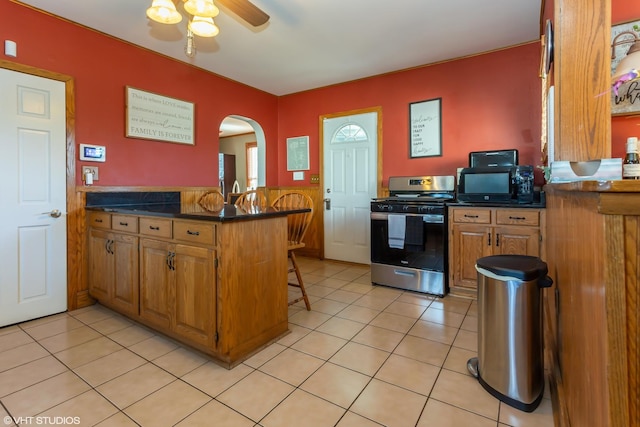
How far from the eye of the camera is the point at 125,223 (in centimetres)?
238

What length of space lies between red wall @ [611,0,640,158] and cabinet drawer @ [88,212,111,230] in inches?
136

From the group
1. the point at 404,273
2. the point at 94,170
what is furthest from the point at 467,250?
the point at 94,170

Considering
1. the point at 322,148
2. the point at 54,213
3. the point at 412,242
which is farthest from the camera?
the point at 322,148

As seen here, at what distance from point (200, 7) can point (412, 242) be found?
2.54 metres

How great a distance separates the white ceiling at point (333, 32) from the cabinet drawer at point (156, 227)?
1761 millimetres

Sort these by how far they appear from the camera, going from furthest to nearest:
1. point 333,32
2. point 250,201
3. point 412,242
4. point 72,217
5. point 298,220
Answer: point 250,201 → point 412,242 → point 333,32 → point 298,220 → point 72,217

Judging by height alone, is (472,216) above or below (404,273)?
above

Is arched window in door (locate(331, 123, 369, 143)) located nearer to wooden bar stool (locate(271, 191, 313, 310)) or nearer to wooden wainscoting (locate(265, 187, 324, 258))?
wooden wainscoting (locate(265, 187, 324, 258))

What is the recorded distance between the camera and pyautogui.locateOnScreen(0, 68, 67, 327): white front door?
2.41 meters

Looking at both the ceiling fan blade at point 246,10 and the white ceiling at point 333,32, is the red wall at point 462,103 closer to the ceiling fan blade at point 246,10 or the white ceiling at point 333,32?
the white ceiling at point 333,32

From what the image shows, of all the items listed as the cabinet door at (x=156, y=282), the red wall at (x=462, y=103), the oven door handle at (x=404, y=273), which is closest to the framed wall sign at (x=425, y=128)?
the red wall at (x=462, y=103)

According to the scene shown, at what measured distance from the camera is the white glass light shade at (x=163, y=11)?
1804mm

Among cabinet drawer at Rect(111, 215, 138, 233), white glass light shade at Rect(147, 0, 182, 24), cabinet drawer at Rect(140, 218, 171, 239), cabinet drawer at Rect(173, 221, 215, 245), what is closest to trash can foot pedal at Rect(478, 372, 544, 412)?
cabinet drawer at Rect(173, 221, 215, 245)

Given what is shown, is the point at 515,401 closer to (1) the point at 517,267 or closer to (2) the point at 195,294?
(1) the point at 517,267
